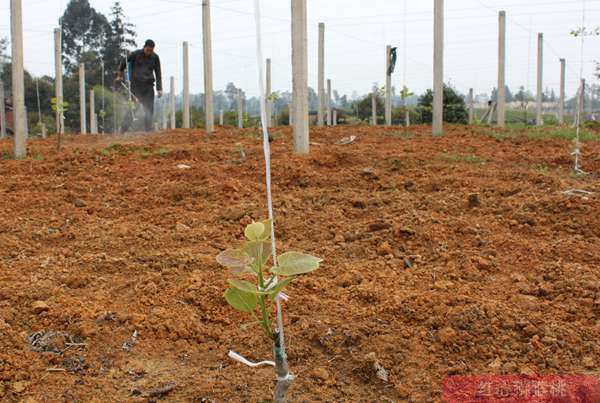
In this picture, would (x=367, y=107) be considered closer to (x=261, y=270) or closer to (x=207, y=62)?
(x=207, y=62)

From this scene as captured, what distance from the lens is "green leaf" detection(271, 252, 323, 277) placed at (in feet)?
4.17

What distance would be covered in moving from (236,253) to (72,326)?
92 cm

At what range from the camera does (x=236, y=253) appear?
1347 millimetres

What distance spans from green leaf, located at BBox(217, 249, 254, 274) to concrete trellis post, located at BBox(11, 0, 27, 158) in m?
5.44

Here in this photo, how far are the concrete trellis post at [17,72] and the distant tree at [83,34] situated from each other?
22.9m

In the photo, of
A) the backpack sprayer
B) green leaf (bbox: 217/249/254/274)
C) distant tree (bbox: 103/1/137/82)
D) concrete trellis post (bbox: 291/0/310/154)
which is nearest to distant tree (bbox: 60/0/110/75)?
distant tree (bbox: 103/1/137/82)

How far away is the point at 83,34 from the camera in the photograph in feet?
102

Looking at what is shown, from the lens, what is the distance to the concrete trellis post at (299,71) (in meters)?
5.54

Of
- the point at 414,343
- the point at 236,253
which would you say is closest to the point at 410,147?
the point at 414,343

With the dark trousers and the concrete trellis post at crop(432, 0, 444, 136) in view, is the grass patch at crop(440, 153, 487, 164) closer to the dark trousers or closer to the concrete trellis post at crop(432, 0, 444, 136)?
the concrete trellis post at crop(432, 0, 444, 136)

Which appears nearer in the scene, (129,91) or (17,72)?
(17,72)

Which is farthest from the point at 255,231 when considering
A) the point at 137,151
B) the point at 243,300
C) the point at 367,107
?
the point at 367,107

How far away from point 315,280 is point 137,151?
432 cm

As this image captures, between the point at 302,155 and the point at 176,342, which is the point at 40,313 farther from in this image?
the point at 302,155
